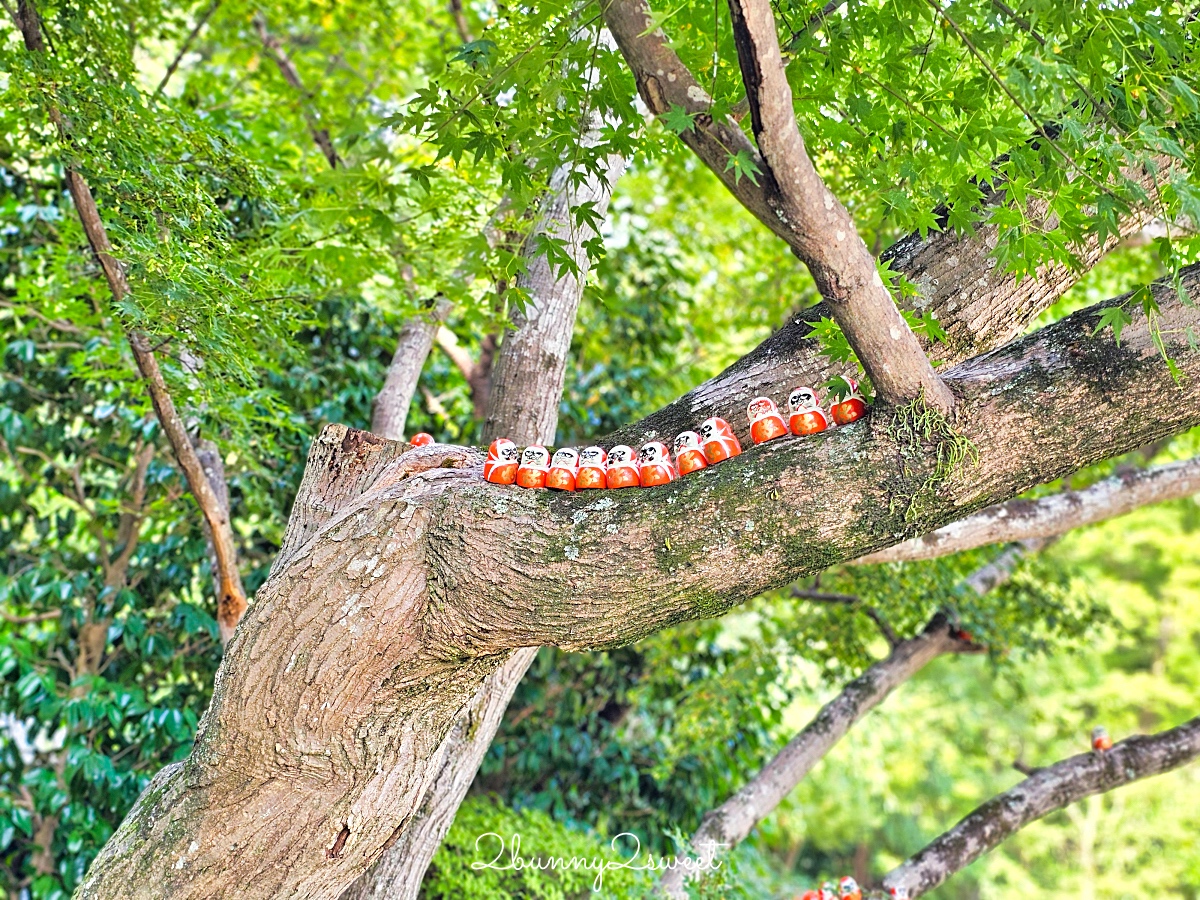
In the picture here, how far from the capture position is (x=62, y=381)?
3.88 metres

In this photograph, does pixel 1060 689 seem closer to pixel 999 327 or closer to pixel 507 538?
pixel 999 327

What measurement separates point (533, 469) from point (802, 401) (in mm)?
512

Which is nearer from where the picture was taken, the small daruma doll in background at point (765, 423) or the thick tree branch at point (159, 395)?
the small daruma doll in background at point (765, 423)

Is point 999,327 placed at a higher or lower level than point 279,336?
lower

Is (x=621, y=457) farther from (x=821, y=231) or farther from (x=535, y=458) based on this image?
(x=821, y=231)

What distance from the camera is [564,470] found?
1.81 meters

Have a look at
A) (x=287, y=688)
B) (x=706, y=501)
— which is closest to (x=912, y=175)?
(x=706, y=501)

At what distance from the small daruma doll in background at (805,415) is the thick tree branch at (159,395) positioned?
153 cm

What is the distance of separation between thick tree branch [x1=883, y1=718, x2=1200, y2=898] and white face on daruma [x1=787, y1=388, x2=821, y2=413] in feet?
7.05

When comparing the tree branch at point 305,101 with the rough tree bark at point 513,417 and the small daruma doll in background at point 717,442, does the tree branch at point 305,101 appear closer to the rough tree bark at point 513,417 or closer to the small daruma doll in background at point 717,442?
the rough tree bark at point 513,417

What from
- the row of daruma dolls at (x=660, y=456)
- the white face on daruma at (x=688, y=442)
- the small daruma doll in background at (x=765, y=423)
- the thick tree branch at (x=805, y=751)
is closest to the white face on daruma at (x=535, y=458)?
the row of daruma dolls at (x=660, y=456)

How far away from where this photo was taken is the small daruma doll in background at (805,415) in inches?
68.2

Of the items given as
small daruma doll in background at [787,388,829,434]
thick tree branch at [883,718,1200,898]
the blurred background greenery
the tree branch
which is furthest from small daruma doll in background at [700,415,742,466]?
thick tree branch at [883,718,1200,898]

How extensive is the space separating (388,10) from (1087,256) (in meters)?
3.53
